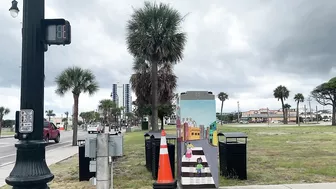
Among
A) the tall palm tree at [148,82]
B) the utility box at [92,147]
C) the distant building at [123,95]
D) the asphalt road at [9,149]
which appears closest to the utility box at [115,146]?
the utility box at [92,147]

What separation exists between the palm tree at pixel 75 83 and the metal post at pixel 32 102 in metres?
18.3

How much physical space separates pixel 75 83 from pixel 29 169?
1897 centimetres

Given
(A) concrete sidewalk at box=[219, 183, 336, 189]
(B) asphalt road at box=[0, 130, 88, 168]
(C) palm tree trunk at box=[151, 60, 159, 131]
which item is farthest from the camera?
(C) palm tree trunk at box=[151, 60, 159, 131]

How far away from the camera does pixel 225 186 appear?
737cm

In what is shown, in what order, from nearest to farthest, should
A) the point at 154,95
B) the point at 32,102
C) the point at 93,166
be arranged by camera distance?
the point at 32,102, the point at 93,166, the point at 154,95

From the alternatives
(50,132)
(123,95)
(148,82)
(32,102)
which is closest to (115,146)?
(32,102)

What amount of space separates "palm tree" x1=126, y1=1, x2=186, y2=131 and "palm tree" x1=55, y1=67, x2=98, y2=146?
12.8ft

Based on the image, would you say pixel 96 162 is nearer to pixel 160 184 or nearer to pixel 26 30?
pixel 160 184

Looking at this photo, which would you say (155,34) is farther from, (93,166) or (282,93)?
(282,93)

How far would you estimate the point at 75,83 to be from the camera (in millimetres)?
22891

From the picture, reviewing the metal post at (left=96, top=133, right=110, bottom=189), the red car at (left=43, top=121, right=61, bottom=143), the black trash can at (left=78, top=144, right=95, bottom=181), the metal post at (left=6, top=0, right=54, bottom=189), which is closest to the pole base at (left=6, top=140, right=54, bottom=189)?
the metal post at (left=6, top=0, right=54, bottom=189)

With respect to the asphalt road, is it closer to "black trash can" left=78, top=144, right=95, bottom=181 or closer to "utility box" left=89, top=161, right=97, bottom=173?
"black trash can" left=78, top=144, right=95, bottom=181

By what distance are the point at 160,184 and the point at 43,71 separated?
2.41 m

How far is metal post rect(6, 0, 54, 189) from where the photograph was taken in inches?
178
